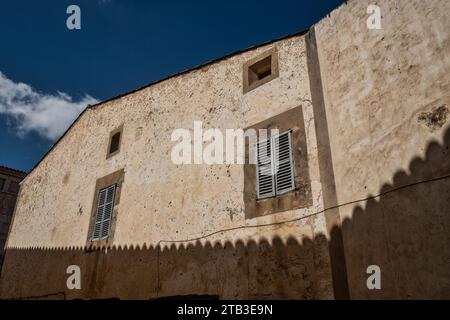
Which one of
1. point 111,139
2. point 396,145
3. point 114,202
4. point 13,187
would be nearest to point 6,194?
point 13,187

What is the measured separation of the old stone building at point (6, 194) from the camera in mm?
27141

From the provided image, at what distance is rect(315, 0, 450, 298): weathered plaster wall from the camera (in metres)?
4.28

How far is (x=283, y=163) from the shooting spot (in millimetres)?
6305

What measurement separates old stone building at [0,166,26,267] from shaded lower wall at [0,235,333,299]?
19.9 metres

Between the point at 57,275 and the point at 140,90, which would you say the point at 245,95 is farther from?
the point at 57,275

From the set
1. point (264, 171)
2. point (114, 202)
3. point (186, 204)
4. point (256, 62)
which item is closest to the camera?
point (264, 171)

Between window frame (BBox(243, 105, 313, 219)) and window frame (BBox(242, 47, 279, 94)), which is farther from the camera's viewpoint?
window frame (BBox(242, 47, 279, 94))

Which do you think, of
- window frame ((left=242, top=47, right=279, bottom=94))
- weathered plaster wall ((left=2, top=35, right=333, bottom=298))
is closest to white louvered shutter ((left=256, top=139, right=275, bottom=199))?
weathered plaster wall ((left=2, top=35, right=333, bottom=298))

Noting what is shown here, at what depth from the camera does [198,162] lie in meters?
7.62

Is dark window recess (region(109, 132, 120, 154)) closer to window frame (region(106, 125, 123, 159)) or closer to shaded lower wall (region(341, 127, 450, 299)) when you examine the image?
window frame (region(106, 125, 123, 159))

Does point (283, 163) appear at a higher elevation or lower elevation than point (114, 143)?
lower

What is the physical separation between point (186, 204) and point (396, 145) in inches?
161

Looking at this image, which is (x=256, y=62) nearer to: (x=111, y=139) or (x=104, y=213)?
(x=111, y=139)

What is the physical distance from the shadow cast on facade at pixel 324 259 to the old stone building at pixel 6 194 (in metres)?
22.5
